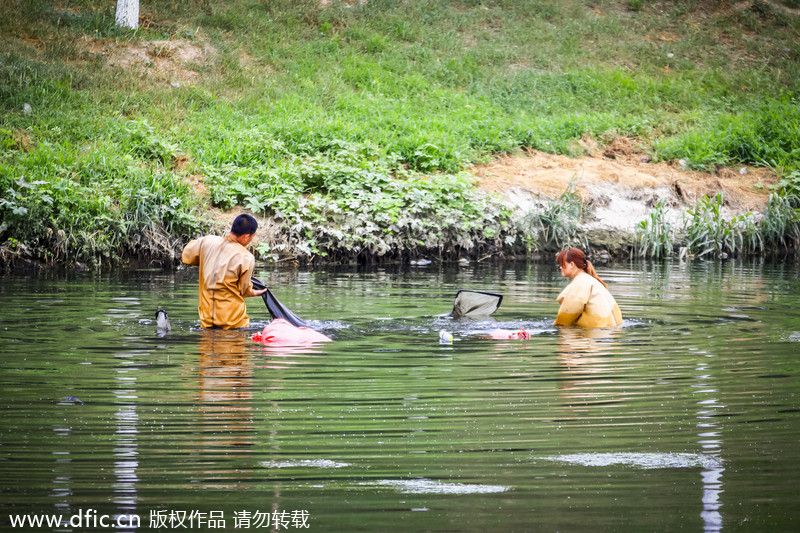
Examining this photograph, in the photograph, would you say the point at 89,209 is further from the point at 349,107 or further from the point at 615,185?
the point at 615,185

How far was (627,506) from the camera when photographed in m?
4.02

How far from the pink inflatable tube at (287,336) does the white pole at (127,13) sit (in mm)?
17438

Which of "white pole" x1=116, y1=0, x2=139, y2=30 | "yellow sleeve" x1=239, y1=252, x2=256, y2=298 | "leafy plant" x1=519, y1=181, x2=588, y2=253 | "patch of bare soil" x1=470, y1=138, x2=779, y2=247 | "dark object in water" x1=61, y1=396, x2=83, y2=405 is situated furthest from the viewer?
"white pole" x1=116, y1=0, x2=139, y2=30

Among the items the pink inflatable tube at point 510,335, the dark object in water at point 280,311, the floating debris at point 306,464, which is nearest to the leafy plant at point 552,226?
the pink inflatable tube at point 510,335

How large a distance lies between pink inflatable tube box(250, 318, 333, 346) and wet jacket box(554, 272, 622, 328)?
8.92ft

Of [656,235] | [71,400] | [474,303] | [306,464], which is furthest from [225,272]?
[656,235]

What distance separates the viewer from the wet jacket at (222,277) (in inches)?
374

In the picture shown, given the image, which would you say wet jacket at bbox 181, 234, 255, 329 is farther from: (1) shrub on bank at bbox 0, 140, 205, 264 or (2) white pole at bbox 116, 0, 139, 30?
(2) white pole at bbox 116, 0, 139, 30

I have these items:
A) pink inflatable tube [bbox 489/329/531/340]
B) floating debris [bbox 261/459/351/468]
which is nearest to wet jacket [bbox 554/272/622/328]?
pink inflatable tube [bbox 489/329/531/340]

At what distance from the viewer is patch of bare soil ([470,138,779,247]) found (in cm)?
1925

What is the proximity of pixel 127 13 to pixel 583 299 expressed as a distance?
60.4 feet

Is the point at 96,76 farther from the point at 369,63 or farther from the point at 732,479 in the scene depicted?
the point at 732,479

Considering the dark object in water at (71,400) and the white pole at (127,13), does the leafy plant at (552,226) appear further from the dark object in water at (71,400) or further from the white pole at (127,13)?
the dark object in water at (71,400)

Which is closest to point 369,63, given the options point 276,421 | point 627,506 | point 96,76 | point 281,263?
point 96,76
